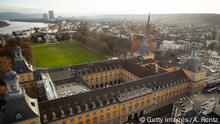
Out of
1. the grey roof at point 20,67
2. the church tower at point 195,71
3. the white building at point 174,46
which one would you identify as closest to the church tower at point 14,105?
the grey roof at point 20,67

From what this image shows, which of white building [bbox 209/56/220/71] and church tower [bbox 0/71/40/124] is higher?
church tower [bbox 0/71/40/124]

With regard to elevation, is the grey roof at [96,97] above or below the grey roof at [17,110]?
below

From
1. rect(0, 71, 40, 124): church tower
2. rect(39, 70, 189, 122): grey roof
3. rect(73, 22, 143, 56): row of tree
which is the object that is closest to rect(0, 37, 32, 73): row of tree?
rect(39, 70, 189, 122): grey roof

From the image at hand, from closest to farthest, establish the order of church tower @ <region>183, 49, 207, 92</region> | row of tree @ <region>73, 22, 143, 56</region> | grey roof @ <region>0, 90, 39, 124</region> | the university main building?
grey roof @ <region>0, 90, 39, 124</region>, the university main building, church tower @ <region>183, 49, 207, 92</region>, row of tree @ <region>73, 22, 143, 56</region>

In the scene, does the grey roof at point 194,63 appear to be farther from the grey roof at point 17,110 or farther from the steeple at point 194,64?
the grey roof at point 17,110

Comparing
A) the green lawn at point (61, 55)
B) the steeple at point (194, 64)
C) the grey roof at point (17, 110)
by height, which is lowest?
the green lawn at point (61, 55)

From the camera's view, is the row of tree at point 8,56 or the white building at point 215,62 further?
the white building at point 215,62

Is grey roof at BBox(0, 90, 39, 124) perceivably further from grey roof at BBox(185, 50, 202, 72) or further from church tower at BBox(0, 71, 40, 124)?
grey roof at BBox(185, 50, 202, 72)
